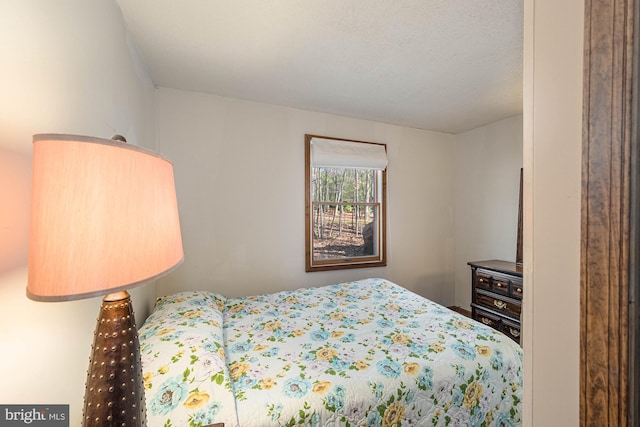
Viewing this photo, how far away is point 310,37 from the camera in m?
1.75

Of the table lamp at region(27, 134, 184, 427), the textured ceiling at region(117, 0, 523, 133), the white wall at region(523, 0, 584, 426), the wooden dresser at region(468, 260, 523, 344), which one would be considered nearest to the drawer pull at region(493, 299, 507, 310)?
the wooden dresser at region(468, 260, 523, 344)

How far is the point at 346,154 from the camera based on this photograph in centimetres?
312

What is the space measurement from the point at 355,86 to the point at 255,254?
6.02ft

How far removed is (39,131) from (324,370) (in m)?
1.40

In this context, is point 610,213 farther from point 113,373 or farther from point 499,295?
point 499,295

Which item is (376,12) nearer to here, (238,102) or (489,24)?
(489,24)

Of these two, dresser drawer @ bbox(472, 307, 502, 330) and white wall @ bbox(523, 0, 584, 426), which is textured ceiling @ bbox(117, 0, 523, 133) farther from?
dresser drawer @ bbox(472, 307, 502, 330)

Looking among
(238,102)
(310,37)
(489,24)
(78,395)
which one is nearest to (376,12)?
(310,37)

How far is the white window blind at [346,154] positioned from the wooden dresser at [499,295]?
1624 mm

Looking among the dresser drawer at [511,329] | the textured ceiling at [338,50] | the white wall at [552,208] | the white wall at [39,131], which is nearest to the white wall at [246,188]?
the textured ceiling at [338,50]

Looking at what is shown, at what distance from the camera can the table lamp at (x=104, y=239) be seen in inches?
19.3

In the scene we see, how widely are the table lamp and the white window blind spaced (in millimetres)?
2418

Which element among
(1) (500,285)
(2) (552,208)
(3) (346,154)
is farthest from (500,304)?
(2) (552,208)

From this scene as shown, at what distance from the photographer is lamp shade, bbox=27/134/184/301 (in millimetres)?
489
